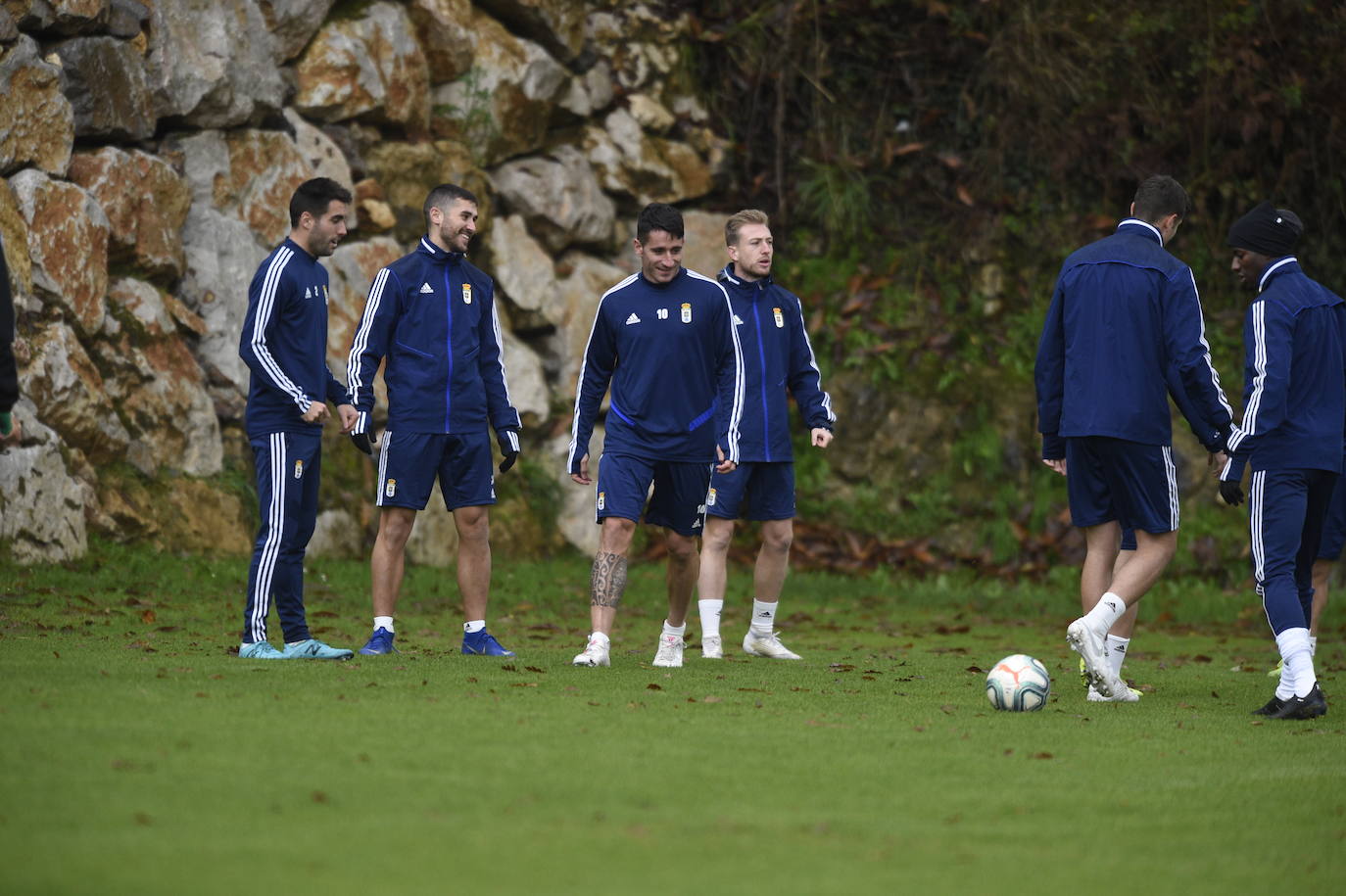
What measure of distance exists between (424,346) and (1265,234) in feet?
14.9

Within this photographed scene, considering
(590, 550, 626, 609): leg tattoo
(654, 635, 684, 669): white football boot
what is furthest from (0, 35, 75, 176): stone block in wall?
(654, 635, 684, 669): white football boot

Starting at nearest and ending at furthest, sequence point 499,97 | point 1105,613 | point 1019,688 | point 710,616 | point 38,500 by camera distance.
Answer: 1. point 1019,688
2. point 1105,613
3. point 710,616
4. point 38,500
5. point 499,97

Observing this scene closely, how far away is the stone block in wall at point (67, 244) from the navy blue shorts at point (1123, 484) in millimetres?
8049

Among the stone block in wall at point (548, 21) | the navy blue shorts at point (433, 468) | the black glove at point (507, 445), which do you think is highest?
the stone block in wall at point (548, 21)

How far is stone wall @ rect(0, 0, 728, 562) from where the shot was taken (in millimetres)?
11797

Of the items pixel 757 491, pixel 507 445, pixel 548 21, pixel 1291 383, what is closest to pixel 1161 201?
pixel 1291 383

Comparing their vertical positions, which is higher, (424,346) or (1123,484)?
(424,346)

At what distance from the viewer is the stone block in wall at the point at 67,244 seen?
11742 mm

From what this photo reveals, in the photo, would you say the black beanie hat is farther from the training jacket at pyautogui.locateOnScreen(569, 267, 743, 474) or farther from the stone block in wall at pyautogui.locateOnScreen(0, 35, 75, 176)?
the stone block in wall at pyautogui.locateOnScreen(0, 35, 75, 176)

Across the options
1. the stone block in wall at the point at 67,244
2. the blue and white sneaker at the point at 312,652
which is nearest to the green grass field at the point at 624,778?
the blue and white sneaker at the point at 312,652

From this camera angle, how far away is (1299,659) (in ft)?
23.0

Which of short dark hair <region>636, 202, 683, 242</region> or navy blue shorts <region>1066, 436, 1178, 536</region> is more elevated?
short dark hair <region>636, 202, 683, 242</region>

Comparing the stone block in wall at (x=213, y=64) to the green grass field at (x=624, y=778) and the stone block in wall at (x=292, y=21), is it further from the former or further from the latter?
the green grass field at (x=624, y=778)

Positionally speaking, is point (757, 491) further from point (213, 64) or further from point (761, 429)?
point (213, 64)
